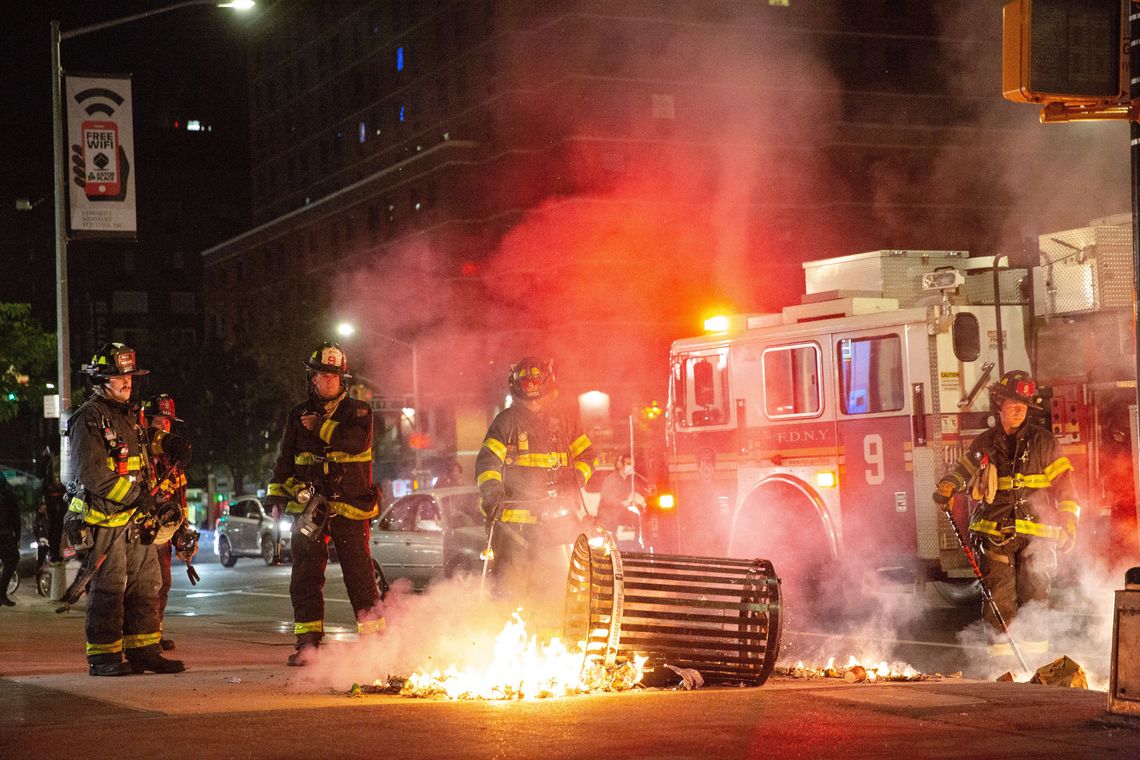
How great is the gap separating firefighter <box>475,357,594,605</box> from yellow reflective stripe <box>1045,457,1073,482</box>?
3028mm

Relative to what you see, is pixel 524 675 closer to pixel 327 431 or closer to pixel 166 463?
pixel 327 431

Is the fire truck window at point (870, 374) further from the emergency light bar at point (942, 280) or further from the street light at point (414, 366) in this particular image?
the street light at point (414, 366)

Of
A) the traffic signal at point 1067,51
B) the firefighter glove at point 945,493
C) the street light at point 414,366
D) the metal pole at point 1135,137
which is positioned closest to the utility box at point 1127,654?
the metal pole at point 1135,137

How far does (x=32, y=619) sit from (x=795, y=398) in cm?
772

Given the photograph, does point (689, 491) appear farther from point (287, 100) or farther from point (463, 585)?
point (287, 100)

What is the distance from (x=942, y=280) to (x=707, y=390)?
265 centimetres

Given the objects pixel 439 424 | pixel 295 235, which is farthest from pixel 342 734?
pixel 295 235

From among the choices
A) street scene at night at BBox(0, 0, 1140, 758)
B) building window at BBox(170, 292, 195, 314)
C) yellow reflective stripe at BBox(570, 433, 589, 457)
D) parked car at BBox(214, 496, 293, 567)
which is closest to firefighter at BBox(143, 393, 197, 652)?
street scene at night at BBox(0, 0, 1140, 758)

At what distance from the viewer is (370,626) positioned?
8625 millimetres

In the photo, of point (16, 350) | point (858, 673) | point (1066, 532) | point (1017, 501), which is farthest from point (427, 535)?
point (16, 350)

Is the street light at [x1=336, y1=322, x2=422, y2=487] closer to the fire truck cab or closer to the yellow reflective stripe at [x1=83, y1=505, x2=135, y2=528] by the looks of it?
the fire truck cab

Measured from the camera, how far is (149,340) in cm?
5356

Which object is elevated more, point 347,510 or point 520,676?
point 347,510

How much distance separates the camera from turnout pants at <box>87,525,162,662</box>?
8.43m
